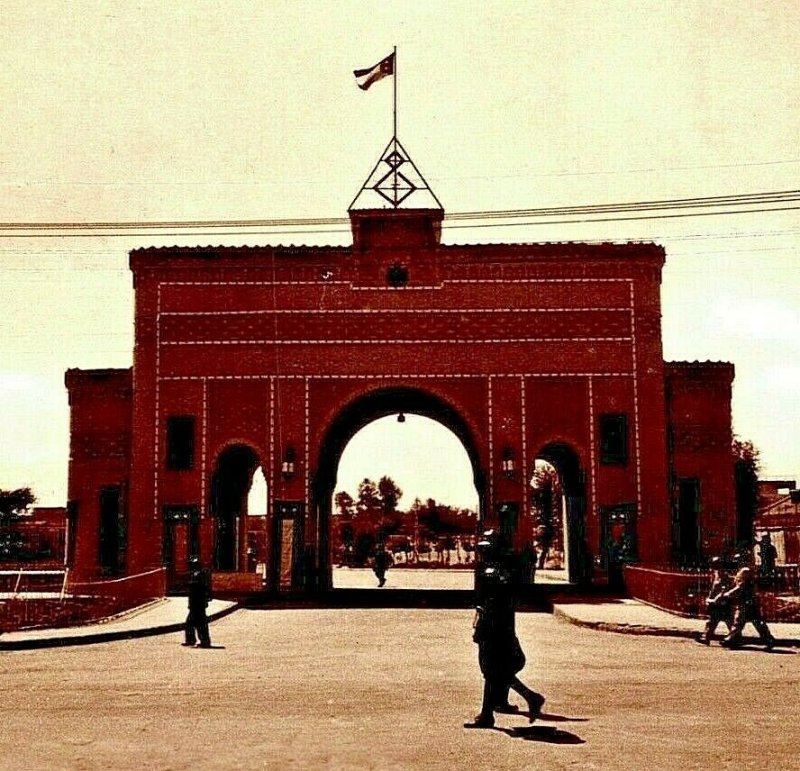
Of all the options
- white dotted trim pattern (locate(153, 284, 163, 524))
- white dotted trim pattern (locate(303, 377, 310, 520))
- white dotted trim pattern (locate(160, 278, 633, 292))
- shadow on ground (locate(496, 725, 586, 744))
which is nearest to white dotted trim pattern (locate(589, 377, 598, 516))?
white dotted trim pattern (locate(160, 278, 633, 292))

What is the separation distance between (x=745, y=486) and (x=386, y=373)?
70.1ft

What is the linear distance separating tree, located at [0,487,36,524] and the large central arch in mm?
32113

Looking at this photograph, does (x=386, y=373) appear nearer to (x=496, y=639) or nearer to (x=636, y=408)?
(x=636, y=408)

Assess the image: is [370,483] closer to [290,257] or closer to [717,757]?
[290,257]

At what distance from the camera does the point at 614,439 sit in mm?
33656

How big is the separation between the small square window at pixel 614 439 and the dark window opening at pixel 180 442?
11239mm

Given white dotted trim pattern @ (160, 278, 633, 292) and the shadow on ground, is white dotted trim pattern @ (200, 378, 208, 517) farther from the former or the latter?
the shadow on ground

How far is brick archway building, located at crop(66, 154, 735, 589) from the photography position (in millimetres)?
33469

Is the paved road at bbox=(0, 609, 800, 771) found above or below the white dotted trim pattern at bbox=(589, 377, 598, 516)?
below

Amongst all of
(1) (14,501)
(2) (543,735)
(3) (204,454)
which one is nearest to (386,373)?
(3) (204,454)

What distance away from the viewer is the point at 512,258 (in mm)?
34156

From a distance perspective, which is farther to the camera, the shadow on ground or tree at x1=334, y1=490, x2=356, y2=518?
tree at x1=334, y1=490, x2=356, y2=518

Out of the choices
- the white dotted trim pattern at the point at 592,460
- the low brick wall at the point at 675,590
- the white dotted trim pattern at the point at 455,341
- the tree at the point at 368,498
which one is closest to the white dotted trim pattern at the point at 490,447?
the white dotted trim pattern at the point at 455,341

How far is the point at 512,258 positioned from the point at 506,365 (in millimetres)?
2989
